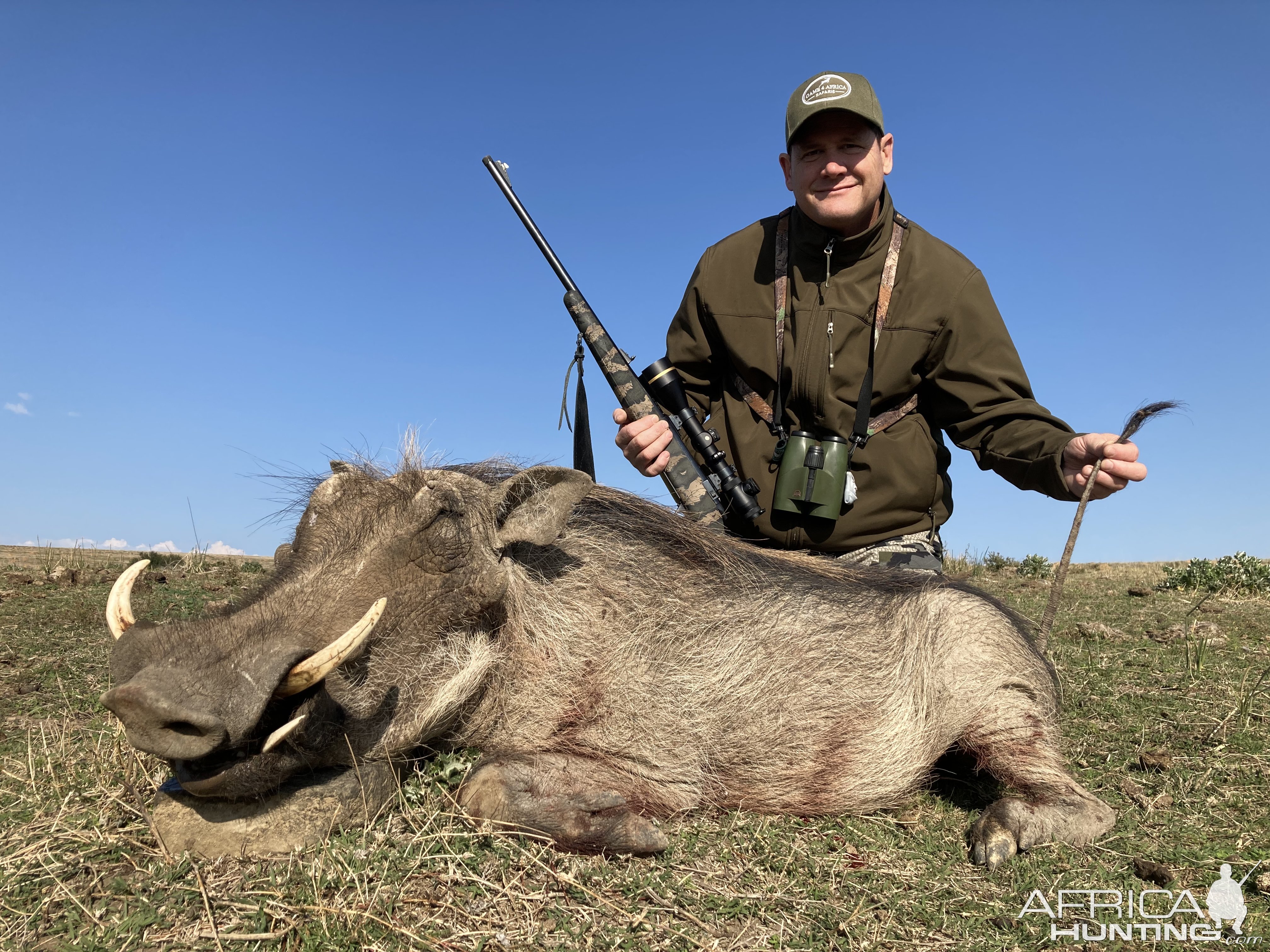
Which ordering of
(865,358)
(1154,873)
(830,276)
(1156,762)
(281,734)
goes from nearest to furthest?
(281,734), (1154,873), (1156,762), (865,358), (830,276)

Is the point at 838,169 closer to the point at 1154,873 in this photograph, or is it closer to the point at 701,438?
the point at 701,438

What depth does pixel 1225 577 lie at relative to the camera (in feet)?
30.2

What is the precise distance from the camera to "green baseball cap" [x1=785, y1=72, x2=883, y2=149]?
15.3ft

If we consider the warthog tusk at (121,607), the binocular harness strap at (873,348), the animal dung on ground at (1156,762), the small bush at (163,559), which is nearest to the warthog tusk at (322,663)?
the warthog tusk at (121,607)

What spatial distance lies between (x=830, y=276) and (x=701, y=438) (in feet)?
3.99

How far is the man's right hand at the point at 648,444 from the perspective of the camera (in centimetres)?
461

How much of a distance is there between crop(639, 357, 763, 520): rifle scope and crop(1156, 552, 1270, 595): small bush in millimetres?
6315

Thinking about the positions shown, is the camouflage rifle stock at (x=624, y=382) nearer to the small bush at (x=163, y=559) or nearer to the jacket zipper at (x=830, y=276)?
the jacket zipper at (x=830, y=276)

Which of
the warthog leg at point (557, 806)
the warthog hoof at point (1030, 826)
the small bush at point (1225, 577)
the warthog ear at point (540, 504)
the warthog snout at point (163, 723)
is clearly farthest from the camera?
the small bush at point (1225, 577)

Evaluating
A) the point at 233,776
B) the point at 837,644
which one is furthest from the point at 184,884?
the point at 837,644

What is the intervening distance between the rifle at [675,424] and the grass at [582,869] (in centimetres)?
176

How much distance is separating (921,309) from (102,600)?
597 cm

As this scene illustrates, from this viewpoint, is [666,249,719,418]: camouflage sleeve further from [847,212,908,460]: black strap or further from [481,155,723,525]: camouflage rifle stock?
[847,212,908,460]: black strap

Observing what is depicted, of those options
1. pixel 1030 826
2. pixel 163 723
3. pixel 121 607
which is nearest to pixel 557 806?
pixel 163 723
